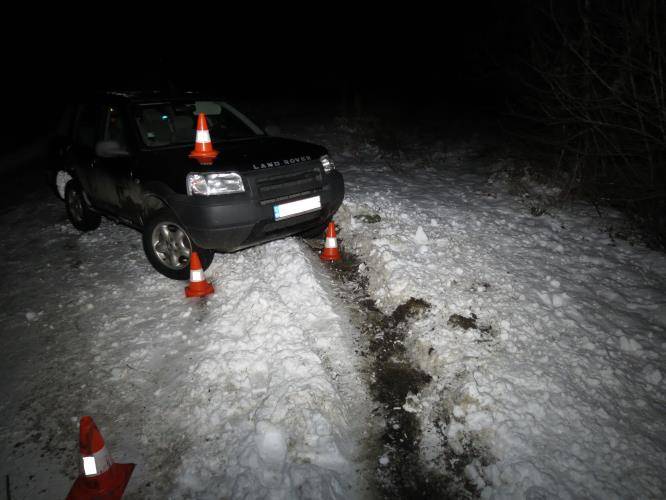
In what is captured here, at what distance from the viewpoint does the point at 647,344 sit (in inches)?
134

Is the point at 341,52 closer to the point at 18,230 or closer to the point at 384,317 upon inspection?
the point at 18,230

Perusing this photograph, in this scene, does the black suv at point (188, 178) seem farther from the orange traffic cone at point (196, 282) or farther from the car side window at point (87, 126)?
the orange traffic cone at point (196, 282)

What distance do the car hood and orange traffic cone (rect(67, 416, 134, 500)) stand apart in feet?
7.32

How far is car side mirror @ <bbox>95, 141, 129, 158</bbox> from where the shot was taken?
13.7 feet

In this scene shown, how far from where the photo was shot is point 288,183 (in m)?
4.07

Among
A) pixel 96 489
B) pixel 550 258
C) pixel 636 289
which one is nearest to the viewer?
pixel 96 489

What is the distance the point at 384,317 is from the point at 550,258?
7.26 feet

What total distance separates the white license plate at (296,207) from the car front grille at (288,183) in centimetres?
7

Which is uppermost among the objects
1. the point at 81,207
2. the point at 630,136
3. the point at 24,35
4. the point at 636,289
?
the point at 24,35

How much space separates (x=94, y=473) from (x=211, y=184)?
7.56ft

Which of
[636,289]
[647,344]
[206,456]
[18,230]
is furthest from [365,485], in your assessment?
[18,230]

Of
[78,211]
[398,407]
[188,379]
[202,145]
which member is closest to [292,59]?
[78,211]

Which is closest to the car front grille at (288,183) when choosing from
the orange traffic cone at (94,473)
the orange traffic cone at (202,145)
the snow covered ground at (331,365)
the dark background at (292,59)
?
the orange traffic cone at (202,145)

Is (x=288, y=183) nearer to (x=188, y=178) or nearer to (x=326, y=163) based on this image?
(x=326, y=163)
